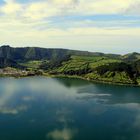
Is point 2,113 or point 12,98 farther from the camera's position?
point 12,98

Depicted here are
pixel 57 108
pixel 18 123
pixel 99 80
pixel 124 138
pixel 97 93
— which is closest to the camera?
pixel 124 138

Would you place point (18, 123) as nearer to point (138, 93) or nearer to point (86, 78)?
point (138, 93)

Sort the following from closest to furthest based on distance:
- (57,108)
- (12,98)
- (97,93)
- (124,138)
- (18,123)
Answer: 1. (124,138)
2. (18,123)
3. (57,108)
4. (12,98)
5. (97,93)

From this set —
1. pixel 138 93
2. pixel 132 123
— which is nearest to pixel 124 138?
pixel 132 123

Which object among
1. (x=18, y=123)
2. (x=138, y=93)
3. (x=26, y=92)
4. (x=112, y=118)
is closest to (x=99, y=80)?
(x=138, y=93)

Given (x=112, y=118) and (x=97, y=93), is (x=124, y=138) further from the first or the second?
(x=97, y=93)

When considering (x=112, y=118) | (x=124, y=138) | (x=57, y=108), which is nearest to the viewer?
(x=124, y=138)
